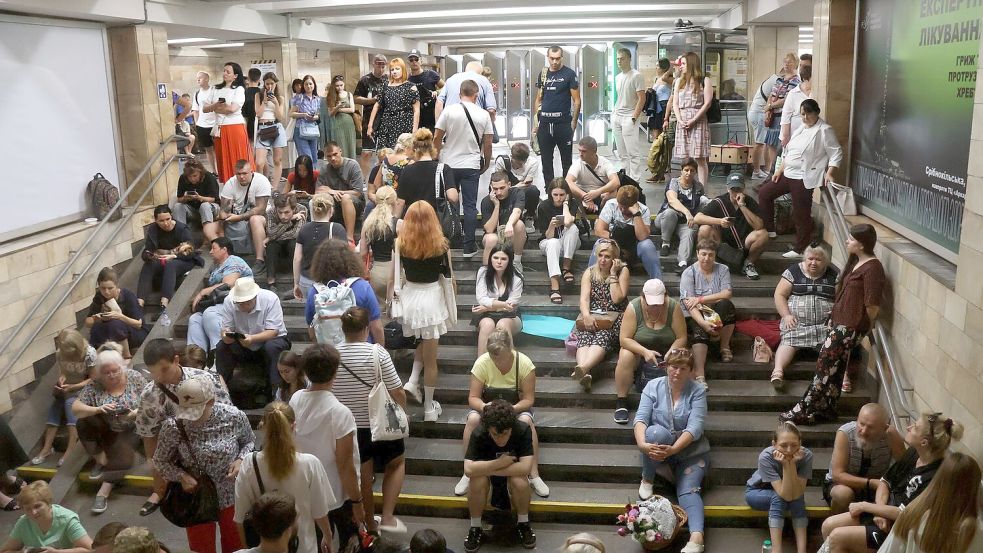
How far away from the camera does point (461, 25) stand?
59.3 feet

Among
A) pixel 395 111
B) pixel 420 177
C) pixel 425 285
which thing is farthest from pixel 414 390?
pixel 395 111


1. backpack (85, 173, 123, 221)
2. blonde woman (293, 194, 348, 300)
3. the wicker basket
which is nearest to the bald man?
the wicker basket

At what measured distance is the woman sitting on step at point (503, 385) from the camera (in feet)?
20.9

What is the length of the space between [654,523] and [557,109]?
543 centimetres

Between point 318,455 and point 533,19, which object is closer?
point 318,455

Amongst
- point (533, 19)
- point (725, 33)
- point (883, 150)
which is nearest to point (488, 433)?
point (883, 150)

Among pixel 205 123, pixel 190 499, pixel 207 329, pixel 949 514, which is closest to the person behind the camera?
pixel 949 514

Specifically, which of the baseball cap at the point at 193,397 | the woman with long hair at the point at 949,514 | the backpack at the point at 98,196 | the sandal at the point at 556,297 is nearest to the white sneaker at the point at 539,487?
the sandal at the point at 556,297

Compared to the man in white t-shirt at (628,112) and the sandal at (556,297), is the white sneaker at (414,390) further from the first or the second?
the man in white t-shirt at (628,112)

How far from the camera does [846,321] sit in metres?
6.62

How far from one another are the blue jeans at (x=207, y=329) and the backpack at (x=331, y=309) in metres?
1.61

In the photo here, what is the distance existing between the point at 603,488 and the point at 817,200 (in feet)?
12.9

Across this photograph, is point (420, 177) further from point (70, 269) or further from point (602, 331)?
point (70, 269)

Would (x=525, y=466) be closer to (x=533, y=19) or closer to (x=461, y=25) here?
(x=533, y=19)
